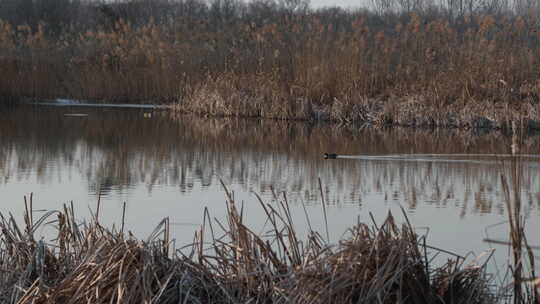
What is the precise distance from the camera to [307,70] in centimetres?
1166

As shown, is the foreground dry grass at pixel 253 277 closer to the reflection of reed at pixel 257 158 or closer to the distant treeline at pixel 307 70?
the reflection of reed at pixel 257 158

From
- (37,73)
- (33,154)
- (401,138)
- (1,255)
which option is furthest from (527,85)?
(37,73)

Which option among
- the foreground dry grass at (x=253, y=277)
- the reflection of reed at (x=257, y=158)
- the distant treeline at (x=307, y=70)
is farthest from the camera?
the distant treeline at (x=307, y=70)

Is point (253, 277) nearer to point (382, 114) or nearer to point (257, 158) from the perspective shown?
point (257, 158)

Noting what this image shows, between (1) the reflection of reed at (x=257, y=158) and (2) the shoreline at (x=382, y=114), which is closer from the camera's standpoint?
(1) the reflection of reed at (x=257, y=158)

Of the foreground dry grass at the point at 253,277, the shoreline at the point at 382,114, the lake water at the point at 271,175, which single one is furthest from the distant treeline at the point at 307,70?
the foreground dry grass at the point at 253,277

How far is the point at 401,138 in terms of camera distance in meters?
8.95

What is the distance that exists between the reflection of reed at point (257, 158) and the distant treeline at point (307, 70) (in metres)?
0.75

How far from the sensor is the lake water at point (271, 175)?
14.5ft

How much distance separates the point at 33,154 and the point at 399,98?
16.6 feet

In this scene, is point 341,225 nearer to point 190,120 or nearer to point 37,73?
point 190,120

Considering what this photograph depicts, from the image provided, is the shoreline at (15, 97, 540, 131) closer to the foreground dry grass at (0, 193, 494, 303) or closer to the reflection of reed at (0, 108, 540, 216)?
the reflection of reed at (0, 108, 540, 216)

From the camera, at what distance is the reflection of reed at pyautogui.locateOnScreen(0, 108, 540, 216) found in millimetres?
5500

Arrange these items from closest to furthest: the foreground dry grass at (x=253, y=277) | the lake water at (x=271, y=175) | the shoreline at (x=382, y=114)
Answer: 1. the foreground dry grass at (x=253, y=277)
2. the lake water at (x=271, y=175)
3. the shoreline at (x=382, y=114)
